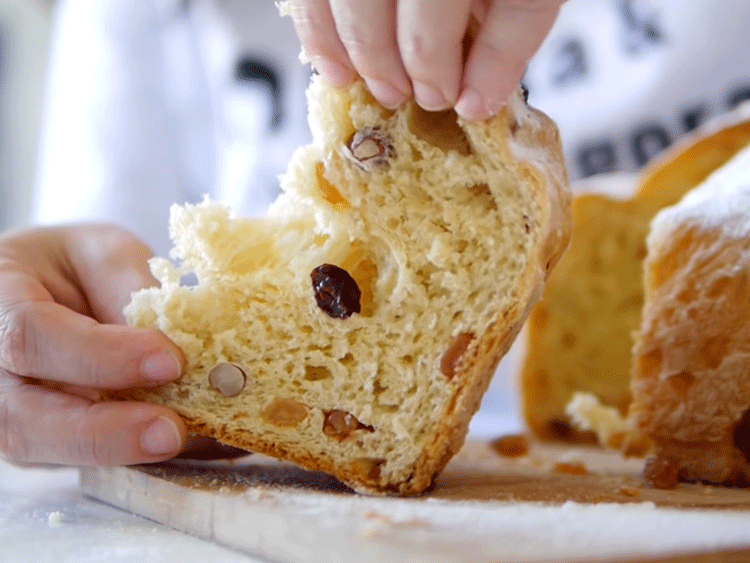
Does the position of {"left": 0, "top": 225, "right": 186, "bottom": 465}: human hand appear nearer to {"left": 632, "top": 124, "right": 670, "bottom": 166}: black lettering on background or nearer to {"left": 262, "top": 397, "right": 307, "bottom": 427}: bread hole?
{"left": 262, "top": 397, "right": 307, "bottom": 427}: bread hole

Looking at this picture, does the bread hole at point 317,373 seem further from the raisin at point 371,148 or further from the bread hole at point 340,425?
the raisin at point 371,148

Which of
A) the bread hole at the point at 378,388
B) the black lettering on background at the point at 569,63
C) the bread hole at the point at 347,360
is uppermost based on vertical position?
the black lettering on background at the point at 569,63

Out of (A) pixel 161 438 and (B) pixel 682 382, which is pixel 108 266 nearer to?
(A) pixel 161 438

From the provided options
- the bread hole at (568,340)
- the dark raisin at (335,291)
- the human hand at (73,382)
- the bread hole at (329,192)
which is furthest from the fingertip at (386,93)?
the bread hole at (568,340)

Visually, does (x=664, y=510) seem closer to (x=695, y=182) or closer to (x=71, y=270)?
(x=71, y=270)

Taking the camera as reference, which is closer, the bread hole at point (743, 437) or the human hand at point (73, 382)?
the human hand at point (73, 382)

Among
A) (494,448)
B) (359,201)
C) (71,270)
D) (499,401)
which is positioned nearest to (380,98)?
(359,201)
